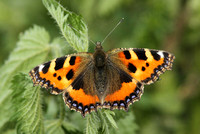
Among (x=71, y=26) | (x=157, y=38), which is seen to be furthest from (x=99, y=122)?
(x=157, y=38)

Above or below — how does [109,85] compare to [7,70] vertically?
below

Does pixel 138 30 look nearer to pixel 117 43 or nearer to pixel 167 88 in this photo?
pixel 117 43

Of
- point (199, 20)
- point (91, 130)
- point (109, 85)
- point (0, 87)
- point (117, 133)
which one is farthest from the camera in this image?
point (199, 20)

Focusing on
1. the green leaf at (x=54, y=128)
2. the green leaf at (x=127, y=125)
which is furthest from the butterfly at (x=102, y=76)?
the green leaf at (x=127, y=125)

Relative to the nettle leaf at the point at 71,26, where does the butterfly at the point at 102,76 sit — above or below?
below

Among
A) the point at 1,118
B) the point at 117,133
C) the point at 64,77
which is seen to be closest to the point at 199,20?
the point at 117,133

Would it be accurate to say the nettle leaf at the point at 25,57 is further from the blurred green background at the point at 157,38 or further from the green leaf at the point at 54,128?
the blurred green background at the point at 157,38

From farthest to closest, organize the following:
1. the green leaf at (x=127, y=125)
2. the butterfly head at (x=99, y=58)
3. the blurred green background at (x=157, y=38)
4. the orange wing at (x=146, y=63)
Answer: the blurred green background at (x=157, y=38) → the green leaf at (x=127, y=125) → the butterfly head at (x=99, y=58) → the orange wing at (x=146, y=63)

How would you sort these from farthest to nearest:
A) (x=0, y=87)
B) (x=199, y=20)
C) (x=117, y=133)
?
(x=199, y=20), (x=0, y=87), (x=117, y=133)
